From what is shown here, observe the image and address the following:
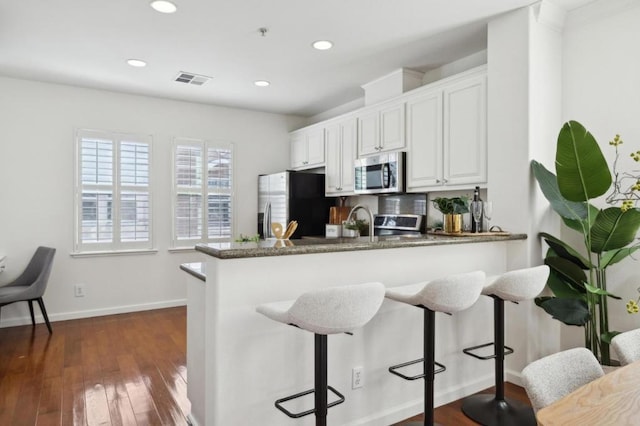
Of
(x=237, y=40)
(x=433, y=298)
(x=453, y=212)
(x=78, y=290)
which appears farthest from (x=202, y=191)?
(x=433, y=298)

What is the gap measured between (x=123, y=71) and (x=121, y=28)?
42.9 inches

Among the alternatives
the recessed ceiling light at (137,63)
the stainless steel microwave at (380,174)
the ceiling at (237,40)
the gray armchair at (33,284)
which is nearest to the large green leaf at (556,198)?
the ceiling at (237,40)

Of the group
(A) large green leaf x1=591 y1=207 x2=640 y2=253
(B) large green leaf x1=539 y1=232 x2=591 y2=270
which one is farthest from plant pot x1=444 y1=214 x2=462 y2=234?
(A) large green leaf x1=591 y1=207 x2=640 y2=253

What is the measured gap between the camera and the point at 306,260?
2.20 meters

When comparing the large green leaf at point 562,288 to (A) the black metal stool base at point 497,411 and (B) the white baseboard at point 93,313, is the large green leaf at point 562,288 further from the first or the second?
(B) the white baseboard at point 93,313

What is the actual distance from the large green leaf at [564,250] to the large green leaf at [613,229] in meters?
0.11

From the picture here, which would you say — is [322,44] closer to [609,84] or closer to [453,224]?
[453,224]

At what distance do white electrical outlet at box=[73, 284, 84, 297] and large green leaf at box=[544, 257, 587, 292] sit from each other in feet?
15.6

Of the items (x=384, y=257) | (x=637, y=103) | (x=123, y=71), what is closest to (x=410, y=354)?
(x=384, y=257)

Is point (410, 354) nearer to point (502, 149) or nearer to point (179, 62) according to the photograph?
point (502, 149)

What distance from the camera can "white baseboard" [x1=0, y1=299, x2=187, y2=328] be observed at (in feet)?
14.4

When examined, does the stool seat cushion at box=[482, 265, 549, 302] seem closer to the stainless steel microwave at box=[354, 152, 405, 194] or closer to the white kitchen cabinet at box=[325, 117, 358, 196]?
the stainless steel microwave at box=[354, 152, 405, 194]

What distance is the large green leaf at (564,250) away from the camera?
106 inches

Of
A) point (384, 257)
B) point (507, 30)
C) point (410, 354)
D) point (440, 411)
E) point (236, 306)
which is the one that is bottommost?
point (440, 411)
